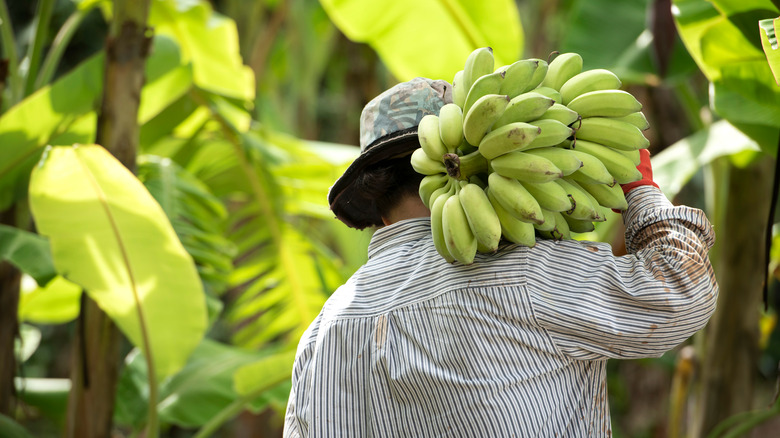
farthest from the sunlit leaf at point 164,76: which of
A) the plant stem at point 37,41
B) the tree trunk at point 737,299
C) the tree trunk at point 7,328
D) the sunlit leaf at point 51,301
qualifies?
the tree trunk at point 737,299

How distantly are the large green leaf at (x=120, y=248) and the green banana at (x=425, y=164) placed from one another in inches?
35.5

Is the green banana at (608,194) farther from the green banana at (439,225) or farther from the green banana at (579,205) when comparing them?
the green banana at (439,225)

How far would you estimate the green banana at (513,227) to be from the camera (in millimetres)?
973

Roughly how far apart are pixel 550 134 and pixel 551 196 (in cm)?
8

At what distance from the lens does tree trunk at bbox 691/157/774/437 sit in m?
2.43

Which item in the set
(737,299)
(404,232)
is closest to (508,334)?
(404,232)

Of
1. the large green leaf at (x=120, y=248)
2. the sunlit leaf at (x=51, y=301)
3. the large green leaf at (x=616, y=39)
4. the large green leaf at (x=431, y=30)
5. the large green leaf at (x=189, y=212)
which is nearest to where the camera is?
the large green leaf at (x=120, y=248)

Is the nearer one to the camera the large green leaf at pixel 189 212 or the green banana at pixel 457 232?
the green banana at pixel 457 232

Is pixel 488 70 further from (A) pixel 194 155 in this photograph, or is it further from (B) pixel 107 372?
(A) pixel 194 155

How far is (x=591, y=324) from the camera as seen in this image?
3.10 ft

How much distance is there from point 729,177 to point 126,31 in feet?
6.35

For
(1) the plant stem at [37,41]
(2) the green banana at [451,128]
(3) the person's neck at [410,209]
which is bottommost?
(1) the plant stem at [37,41]

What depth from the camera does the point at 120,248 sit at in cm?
180

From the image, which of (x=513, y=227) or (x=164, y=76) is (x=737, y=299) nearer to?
(x=513, y=227)
